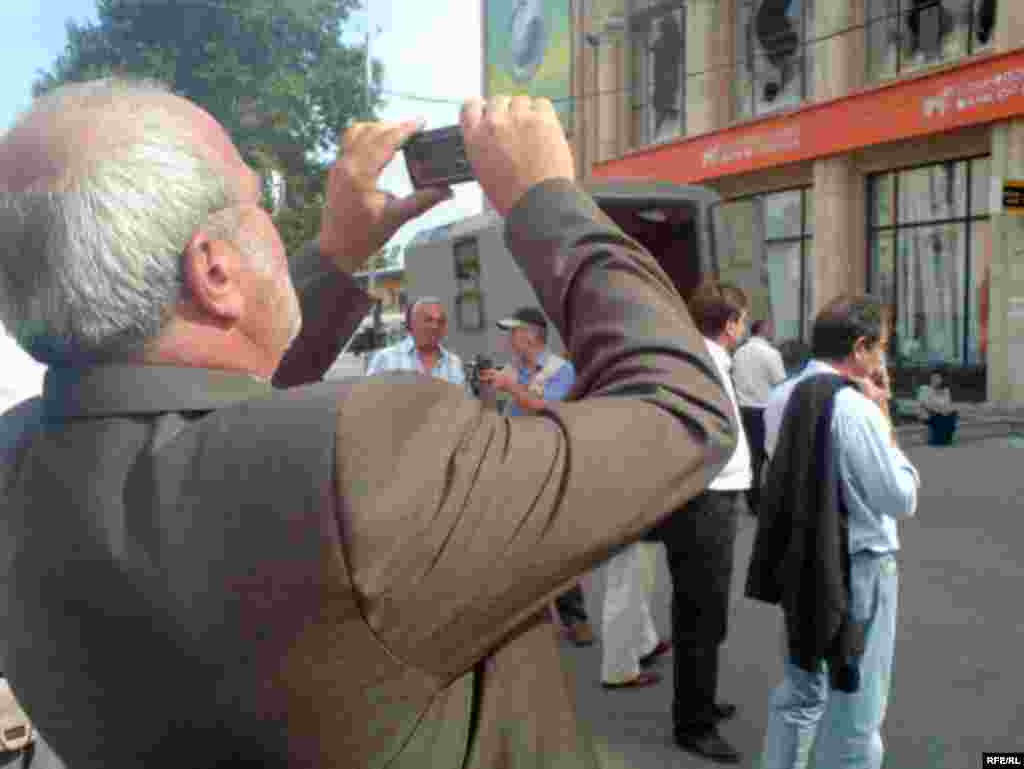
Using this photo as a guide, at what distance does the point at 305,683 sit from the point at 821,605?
96.4 inches

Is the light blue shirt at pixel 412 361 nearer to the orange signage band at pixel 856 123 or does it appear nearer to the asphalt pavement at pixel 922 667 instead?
the asphalt pavement at pixel 922 667

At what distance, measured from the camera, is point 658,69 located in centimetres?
2266

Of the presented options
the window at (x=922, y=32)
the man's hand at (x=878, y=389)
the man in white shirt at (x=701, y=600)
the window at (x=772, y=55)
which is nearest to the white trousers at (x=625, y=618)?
the man in white shirt at (x=701, y=600)

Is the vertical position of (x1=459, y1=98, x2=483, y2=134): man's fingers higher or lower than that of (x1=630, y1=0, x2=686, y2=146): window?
lower

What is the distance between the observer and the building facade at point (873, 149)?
48.0ft

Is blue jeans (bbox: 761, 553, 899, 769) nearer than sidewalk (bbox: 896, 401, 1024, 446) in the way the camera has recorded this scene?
Yes

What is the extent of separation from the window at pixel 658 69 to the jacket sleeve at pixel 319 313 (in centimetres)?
2127


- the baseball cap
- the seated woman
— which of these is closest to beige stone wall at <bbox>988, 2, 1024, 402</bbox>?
the seated woman

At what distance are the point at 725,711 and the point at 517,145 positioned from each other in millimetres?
3731

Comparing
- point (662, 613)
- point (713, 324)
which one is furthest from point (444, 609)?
point (662, 613)

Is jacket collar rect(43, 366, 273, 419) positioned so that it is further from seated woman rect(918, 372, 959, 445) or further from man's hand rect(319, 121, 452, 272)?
seated woman rect(918, 372, 959, 445)

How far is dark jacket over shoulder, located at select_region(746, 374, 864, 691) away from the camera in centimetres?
301

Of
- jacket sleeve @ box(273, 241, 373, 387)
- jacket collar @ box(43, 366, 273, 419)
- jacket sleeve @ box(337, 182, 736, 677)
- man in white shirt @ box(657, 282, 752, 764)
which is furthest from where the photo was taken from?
man in white shirt @ box(657, 282, 752, 764)

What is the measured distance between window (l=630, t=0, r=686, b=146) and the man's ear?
854 inches
